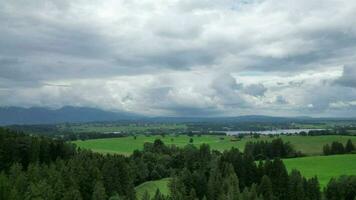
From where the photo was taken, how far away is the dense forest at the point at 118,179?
3450 inches

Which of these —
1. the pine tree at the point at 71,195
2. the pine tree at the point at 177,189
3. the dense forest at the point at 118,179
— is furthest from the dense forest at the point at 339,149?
the pine tree at the point at 71,195

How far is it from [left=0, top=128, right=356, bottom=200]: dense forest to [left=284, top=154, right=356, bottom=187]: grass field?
19231 mm

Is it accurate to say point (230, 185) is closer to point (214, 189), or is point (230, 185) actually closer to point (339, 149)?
point (214, 189)

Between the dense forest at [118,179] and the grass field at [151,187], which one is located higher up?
the dense forest at [118,179]

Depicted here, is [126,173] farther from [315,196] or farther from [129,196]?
[315,196]

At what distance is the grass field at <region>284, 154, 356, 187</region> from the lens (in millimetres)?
137125

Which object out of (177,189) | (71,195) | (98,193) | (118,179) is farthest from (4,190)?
(177,189)

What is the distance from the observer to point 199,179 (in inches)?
4419

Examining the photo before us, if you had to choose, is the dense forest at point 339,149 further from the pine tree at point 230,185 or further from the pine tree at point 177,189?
the pine tree at point 177,189

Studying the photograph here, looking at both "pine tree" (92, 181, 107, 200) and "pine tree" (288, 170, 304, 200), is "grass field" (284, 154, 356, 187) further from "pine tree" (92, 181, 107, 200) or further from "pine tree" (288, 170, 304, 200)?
"pine tree" (92, 181, 107, 200)

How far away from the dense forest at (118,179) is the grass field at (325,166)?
19231 millimetres

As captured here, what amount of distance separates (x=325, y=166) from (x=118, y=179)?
75.0 metres

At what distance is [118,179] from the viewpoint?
110625 mm

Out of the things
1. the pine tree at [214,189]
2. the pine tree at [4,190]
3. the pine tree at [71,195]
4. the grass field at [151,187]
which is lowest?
the grass field at [151,187]
